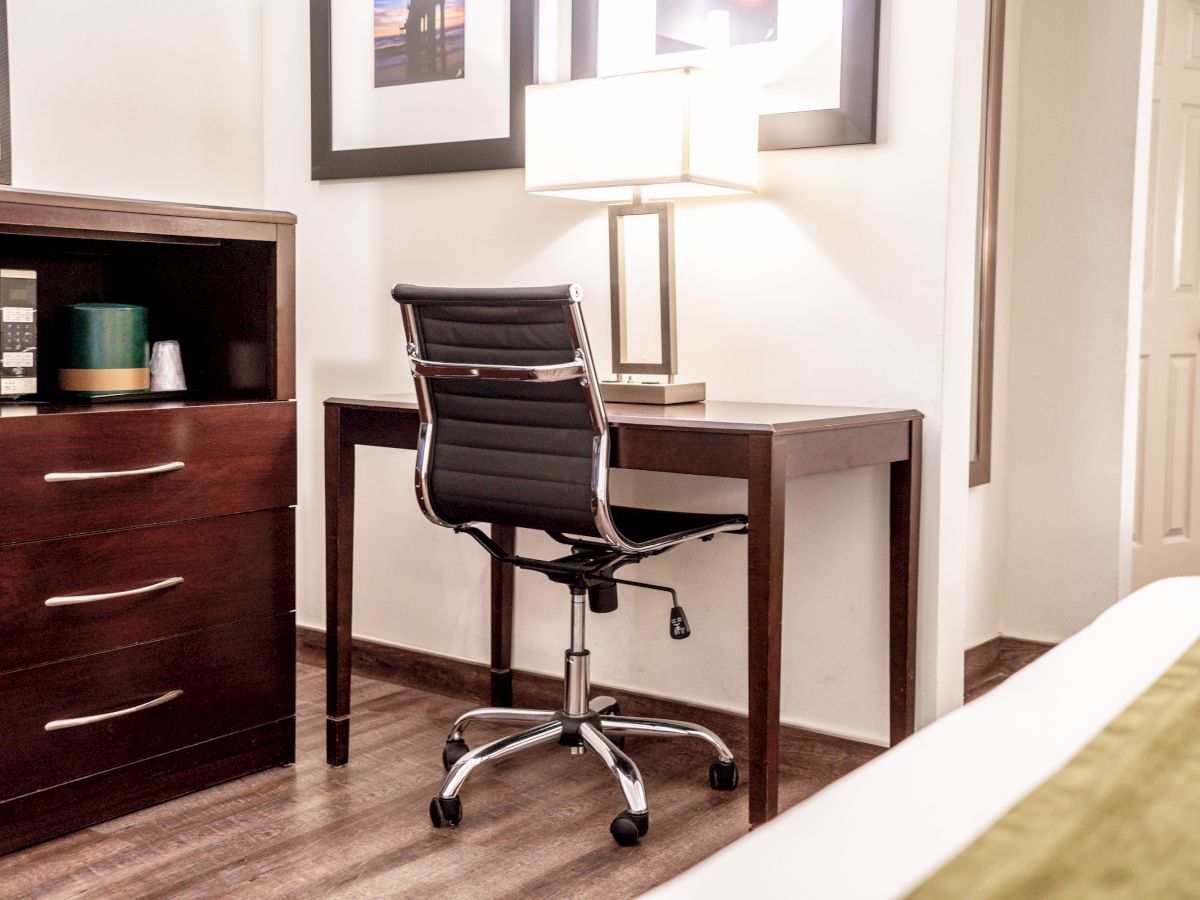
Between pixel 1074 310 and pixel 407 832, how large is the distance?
6.48 ft

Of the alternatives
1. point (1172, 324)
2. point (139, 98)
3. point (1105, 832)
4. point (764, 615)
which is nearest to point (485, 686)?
point (764, 615)

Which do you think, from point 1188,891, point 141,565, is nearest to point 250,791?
point 141,565

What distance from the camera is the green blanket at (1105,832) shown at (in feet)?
2.05

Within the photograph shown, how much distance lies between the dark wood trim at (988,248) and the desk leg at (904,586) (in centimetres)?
70

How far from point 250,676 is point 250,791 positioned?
8.3 inches

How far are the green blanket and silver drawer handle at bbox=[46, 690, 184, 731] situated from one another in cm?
175

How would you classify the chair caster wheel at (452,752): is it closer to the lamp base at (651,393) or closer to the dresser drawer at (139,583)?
the dresser drawer at (139,583)

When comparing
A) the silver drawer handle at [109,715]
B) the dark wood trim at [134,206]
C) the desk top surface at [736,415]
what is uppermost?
the dark wood trim at [134,206]

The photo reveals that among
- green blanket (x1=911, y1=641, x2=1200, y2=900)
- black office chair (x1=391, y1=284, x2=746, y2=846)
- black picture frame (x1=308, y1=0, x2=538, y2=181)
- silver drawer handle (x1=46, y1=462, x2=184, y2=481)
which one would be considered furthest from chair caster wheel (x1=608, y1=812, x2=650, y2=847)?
black picture frame (x1=308, y1=0, x2=538, y2=181)

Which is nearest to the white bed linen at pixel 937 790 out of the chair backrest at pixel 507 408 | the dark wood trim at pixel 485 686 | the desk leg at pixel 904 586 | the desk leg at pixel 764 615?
the desk leg at pixel 764 615

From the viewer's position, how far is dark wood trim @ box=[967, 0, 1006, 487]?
284 centimetres

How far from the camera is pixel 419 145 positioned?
288 cm

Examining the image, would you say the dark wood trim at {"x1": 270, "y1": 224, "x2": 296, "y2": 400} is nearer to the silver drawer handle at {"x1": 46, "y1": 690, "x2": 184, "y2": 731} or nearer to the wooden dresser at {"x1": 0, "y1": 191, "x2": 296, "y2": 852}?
the wooden dresser at {"x1": 0, "y1": 191, "x2": 296, "y2": 852}

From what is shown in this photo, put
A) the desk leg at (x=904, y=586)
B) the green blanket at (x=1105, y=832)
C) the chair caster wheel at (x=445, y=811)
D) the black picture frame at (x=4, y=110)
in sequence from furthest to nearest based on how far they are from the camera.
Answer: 1. the black picture frame at (x=4, y=110)
2. the desk leg at (x=904, y=586)
3. the chair caster wheel at (x=445, y=811)
4. the green blanket at (x=1105, y=832)
